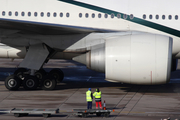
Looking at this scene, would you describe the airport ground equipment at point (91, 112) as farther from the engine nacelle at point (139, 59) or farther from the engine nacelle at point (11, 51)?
the engine nacelle at point (11, 51)

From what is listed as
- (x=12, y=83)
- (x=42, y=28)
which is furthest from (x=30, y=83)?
(x=42, y=28)

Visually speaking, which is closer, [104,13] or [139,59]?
[139,59]

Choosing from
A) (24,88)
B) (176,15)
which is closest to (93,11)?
(176,15)

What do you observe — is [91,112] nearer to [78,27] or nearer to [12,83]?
[78,27]

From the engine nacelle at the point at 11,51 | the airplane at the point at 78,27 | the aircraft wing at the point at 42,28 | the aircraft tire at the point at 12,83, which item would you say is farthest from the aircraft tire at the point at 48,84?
the aircraft wing at the point at 42,28

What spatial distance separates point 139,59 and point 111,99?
8.10 feet

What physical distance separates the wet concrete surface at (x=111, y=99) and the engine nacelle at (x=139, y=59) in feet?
3.69

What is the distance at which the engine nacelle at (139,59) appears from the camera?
1561 cm

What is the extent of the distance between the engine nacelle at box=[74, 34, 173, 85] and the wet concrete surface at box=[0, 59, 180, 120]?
1.12m

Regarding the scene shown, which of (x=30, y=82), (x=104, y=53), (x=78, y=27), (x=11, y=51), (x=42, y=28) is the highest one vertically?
(x=78, y=27)

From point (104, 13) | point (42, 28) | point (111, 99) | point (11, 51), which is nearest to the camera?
point (111, 99)

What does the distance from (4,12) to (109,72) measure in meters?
7.22

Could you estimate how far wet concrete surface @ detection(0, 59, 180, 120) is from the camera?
13000mm

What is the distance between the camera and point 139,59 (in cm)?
1561
